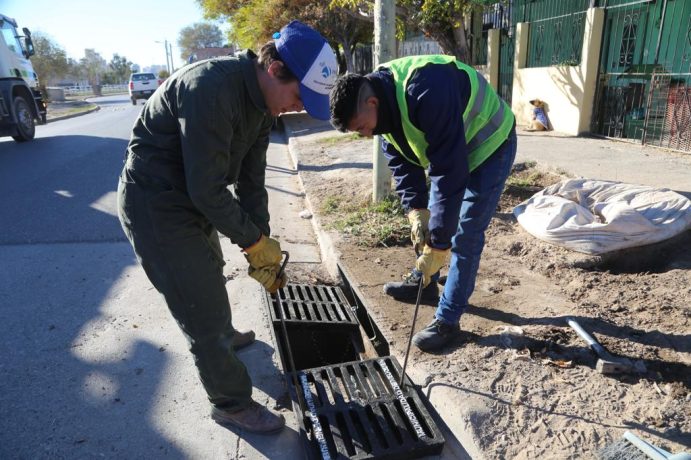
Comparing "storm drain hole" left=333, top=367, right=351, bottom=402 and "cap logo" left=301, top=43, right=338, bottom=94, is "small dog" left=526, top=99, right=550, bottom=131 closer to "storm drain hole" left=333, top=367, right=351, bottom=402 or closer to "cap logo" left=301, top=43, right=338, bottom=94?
"storm drain hole" left=333, top=367, right=351, bottom=402

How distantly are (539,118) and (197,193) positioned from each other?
9.55 meters

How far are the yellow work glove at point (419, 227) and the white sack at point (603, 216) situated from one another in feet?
4.74

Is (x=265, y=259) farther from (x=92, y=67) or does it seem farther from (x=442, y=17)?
(x=92, y=67)

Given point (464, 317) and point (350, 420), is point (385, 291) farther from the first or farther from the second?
point (350, 420)

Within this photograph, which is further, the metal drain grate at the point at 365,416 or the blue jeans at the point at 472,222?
the blue jeans at the point at 472,222

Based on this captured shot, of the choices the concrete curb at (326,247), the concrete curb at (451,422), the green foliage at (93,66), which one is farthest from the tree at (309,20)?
the green foliage at (93,66)

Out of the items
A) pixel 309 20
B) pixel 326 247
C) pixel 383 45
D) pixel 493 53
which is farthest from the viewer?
pixel 309 20

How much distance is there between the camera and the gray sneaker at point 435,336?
9.27 feet

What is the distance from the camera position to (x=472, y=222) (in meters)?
2.78

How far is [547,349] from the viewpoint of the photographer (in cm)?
275

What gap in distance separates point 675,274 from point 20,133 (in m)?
13.1

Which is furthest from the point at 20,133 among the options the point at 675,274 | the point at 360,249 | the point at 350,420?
the point at 675,274

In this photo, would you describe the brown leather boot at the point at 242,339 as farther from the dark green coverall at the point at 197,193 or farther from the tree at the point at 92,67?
the tree at the point at 92,67

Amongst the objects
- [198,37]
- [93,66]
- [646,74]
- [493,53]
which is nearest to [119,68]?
[93,66]
